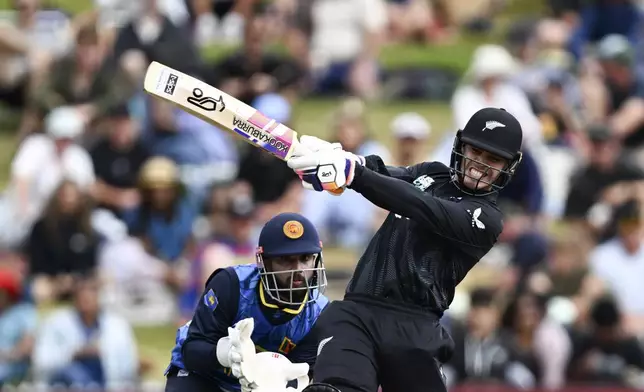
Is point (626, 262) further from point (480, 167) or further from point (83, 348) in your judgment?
point (480, 167)

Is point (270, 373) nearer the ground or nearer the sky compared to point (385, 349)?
nearer the ground

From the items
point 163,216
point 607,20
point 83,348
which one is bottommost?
point 83,348

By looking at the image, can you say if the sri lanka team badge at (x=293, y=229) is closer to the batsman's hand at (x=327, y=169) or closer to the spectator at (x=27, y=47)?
the batsman's hand at (x=327, y=169)

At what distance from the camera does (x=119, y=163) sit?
13586mm

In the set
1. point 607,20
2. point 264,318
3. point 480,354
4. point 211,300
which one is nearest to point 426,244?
point 264,318

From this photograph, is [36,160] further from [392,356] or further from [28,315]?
[392,356]

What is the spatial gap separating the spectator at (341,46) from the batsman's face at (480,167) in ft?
27.7

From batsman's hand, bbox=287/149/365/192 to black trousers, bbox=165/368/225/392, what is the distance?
1414mm

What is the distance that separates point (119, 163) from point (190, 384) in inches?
249

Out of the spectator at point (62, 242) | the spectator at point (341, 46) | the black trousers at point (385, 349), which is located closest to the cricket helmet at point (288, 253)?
the black trousers at point (385, 349)

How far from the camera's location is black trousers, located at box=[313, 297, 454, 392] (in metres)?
7.01

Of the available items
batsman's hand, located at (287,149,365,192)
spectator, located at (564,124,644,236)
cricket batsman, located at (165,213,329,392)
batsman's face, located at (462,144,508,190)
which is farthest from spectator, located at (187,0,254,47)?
batsman's hand, located at (287,149,365,192)

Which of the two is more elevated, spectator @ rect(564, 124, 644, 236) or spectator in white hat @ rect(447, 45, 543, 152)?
spectator in white hat @ rect(447, 45, 543, 152)

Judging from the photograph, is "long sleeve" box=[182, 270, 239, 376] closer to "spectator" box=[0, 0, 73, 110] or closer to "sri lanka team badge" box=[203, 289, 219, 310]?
"sri lanka team badge" box=[203, 289, 219, 310]
